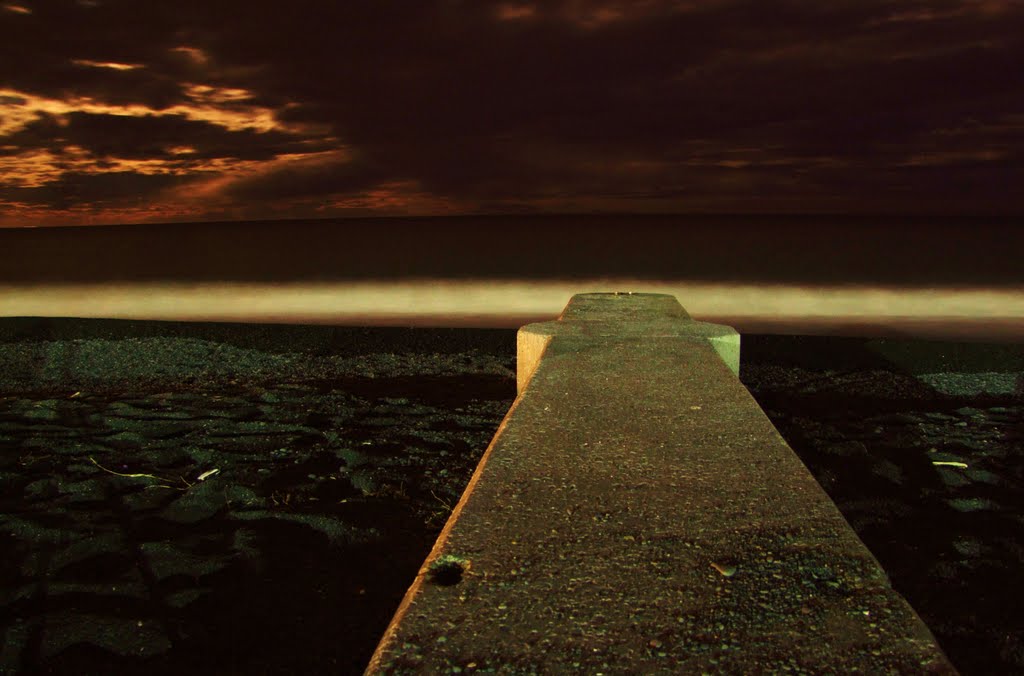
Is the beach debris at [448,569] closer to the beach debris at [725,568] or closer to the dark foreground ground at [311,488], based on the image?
the beach debris at [725,568]

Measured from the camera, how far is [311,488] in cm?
405

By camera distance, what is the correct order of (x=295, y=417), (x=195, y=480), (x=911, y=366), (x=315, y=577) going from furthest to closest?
(x=911, y=366) → (x=295, y=417) → (x=195, y=480) → (x=315, y=577)

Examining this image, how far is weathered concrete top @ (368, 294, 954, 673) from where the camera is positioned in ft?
4.62

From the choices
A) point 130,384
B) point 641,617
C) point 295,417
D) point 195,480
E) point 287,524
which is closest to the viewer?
point 641,617

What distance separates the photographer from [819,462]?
4637 millimetres

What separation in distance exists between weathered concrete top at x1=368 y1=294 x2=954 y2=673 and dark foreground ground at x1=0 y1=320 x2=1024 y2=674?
97 cm

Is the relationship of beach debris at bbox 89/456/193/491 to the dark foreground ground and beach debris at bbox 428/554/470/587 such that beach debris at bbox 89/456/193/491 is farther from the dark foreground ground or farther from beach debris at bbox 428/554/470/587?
beach debris at bbox 428/554/470/587

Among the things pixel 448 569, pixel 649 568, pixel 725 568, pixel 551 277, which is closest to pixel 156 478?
pixel 448 569

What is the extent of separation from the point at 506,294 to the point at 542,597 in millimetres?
17007

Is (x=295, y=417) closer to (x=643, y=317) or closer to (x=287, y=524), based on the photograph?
(x=287, y=524)

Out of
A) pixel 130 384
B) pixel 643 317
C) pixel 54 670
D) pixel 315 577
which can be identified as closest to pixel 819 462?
pixel 643 317

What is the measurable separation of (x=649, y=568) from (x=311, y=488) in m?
2.73

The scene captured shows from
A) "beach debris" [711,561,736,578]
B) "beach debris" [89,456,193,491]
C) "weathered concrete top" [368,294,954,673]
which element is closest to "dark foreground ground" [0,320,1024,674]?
"beach debris" [89,456,193,491]

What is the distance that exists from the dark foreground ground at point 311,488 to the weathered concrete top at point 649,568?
967 millimetres
